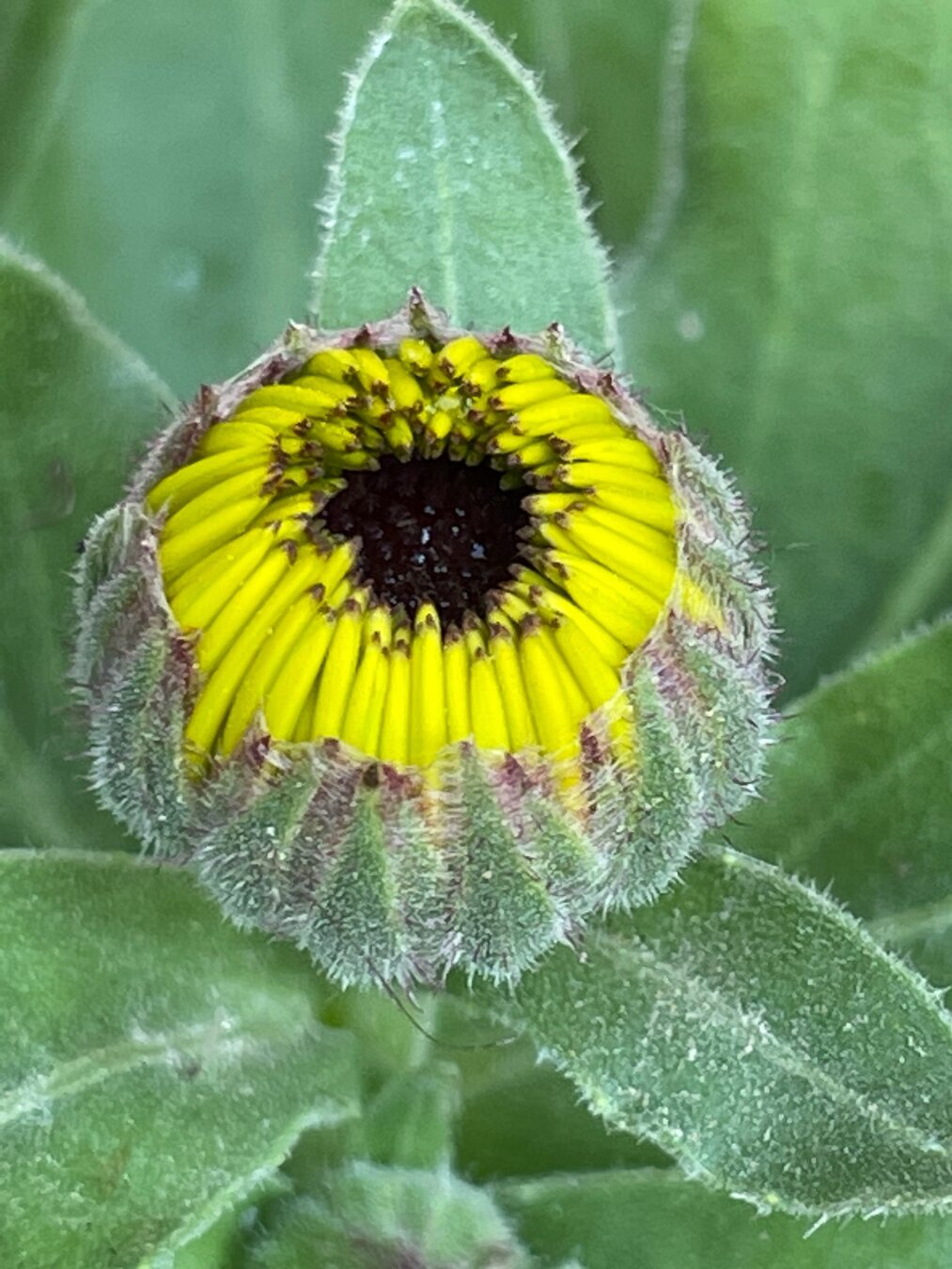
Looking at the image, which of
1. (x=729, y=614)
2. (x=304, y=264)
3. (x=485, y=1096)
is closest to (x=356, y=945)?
(x=729, y=614)

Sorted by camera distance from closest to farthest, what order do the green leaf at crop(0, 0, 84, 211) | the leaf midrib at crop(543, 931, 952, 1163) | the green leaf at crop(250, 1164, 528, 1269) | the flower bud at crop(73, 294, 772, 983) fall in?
the flower bud at crop(73, 294, 772, 983), the leaf midrib at crop(543, 931, 952, 1163), the green leaf at crop(250, 1164, 528, 1269), the green leaf at crop(0, 0, 84, 211)

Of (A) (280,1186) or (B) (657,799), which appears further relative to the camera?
(A) (280,1186)

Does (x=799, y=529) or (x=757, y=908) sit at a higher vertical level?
(x=799, y=529)

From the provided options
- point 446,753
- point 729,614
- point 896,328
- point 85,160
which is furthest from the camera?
point 85,160

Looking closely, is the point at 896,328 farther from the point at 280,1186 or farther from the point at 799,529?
the point at 280,1186

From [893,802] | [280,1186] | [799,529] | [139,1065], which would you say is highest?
[799,529]

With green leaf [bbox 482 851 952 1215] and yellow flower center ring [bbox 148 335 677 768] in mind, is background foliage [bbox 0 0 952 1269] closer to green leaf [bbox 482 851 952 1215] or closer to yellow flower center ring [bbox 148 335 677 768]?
green leaf [bbox 482 851 952 1215]

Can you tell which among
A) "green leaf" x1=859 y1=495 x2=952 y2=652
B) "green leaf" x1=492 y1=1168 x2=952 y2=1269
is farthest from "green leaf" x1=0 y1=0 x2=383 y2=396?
"green leaf" x1=492 y1=1168 x2=952 y2=1269

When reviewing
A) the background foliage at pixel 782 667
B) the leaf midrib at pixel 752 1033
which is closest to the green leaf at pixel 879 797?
the background foliage at pixel 782 667
